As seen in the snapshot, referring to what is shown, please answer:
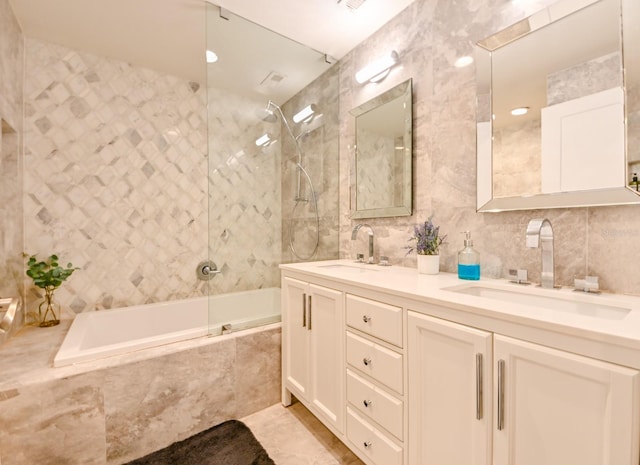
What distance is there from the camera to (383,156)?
199 centimetres

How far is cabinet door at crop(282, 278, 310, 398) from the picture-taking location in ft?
5.61

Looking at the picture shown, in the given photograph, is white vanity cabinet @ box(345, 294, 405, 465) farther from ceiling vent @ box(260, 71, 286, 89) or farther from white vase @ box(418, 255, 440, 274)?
ceiling vent @ box(260, 71, 286, 89)

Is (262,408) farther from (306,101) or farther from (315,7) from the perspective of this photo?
(315,7)

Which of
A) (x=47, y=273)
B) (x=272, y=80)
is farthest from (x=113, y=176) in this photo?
(x=272, y=80)

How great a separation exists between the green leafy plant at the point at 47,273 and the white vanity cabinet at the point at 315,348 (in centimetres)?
161

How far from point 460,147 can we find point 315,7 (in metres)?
1.25

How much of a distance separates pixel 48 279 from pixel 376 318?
2268 mm

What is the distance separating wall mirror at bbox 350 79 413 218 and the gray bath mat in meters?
1.50

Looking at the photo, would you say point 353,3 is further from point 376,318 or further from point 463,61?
point 376,318

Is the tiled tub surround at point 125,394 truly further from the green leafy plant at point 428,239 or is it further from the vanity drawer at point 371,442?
the green leafy plant at point 428,239

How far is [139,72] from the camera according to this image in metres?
2.60

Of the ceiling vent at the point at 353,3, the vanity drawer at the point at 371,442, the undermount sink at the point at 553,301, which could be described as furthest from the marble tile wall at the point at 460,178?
the vanity drawer at the point at 371,442

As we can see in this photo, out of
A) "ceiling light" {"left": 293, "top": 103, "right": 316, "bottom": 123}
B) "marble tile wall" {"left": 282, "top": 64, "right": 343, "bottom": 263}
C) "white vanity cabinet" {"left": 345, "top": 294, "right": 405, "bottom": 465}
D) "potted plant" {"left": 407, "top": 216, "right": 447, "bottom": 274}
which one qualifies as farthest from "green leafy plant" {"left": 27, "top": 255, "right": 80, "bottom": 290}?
"potted plant" {"left": 407, "top": 216, "right": 447, "bottom": 274}

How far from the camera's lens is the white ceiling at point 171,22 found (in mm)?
1870
